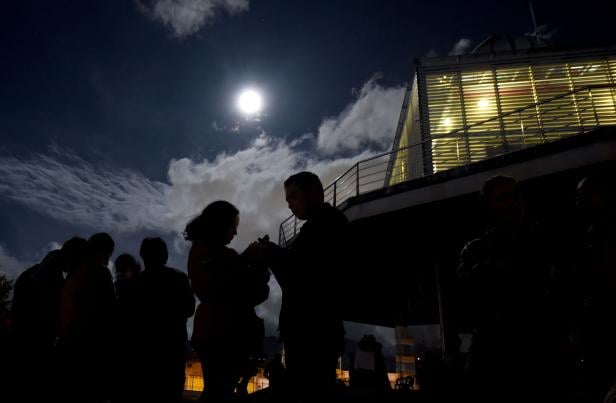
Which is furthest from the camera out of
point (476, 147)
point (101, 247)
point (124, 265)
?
point (476, 147)

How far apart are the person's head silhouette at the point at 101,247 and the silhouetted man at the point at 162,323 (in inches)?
32.1

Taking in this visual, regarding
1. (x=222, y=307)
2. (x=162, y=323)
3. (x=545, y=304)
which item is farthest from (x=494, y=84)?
(x=162, y=323)

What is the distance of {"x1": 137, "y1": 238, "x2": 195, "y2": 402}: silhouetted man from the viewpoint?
2328mm

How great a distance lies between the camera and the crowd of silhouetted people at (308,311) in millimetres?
1499

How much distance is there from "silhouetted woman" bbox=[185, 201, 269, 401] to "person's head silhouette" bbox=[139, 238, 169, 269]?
52cm

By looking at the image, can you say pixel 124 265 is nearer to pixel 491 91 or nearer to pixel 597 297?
pixel 597 297

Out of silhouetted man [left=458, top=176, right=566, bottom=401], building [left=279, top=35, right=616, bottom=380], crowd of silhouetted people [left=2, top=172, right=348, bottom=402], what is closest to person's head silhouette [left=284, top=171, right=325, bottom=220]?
crowd of silhouetted people [left=2, top=172, right=348, bottom=402]

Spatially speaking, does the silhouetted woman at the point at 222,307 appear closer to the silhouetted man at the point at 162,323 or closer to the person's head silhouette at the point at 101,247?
the silhouetted man at the point at 162,323

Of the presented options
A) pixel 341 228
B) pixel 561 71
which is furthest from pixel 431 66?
pixel 341 228

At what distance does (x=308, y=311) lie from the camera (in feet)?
5.82

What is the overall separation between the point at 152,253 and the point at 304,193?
1352mm

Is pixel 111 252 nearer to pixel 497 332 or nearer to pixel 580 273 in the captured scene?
pixel 497 332

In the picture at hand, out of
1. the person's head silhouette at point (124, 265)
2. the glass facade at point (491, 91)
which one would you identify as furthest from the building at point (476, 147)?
the person's head silhouette at point (124, 265)

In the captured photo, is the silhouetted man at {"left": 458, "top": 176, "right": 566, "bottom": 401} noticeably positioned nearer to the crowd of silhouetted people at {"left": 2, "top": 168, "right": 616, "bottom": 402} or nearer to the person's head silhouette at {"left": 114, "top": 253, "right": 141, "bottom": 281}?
the crowd of silhouetted people at {"left": 2, "top": 168, "right": 616, "bottom": 402}
